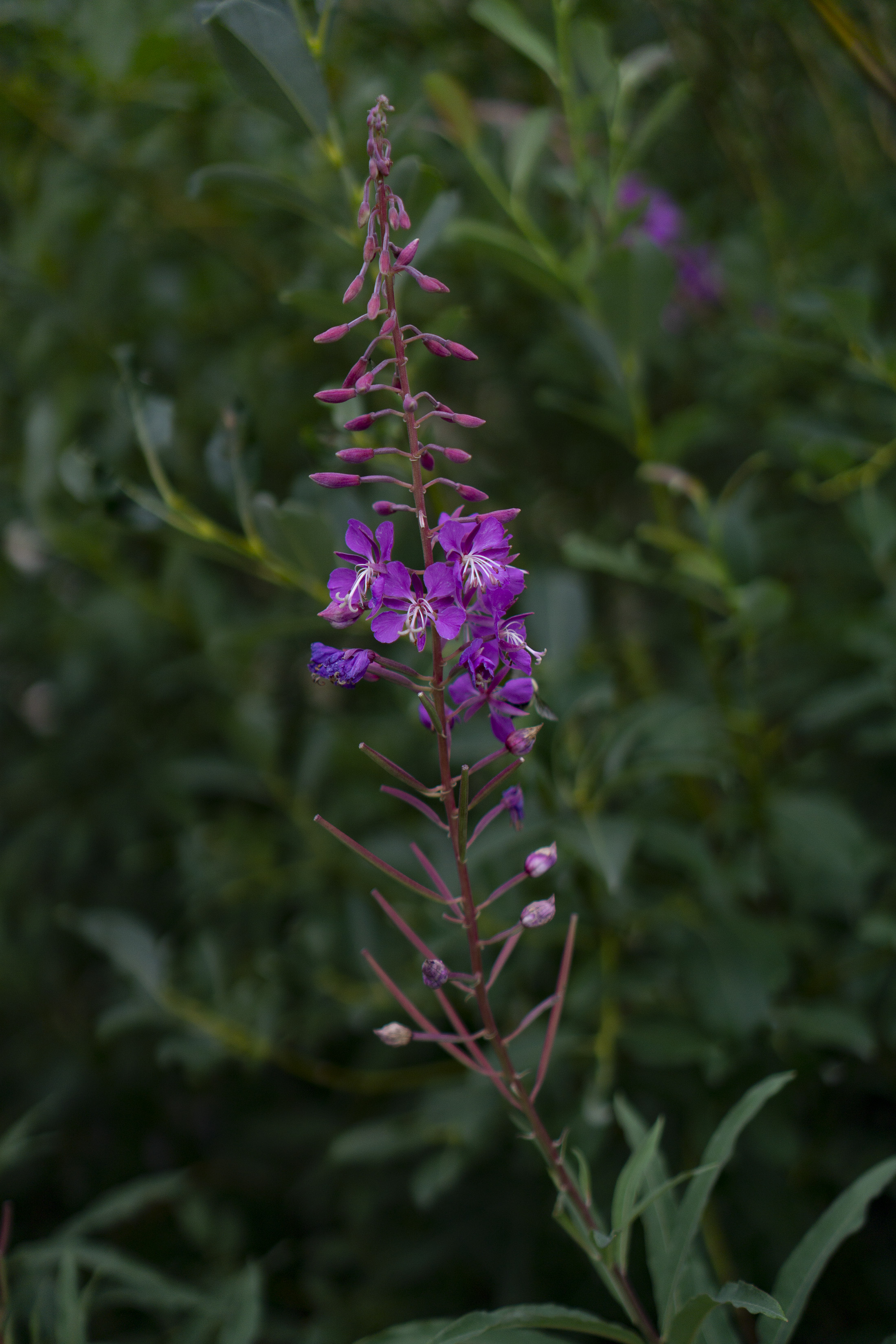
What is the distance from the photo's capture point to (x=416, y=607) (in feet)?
2.46

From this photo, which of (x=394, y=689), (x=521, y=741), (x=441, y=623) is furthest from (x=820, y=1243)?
(x=394, y=689)

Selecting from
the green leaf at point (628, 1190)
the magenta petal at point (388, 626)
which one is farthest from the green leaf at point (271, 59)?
the green leaf at point (628, 1190)

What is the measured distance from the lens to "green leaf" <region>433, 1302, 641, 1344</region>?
778mm

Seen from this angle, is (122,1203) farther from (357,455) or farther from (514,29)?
(514,29)

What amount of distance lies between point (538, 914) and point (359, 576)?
1.01 ft

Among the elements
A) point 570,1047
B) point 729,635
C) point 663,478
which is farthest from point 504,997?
point 663,478

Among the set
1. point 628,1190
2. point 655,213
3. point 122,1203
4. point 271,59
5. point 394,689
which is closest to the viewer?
point 628,1190

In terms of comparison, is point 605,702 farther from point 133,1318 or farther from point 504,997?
point 133,1318

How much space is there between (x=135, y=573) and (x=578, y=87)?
4.32ft

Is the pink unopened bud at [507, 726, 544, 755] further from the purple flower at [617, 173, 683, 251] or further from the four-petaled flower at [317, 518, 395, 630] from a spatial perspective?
the purple flower at [617, 173, 683, 251]

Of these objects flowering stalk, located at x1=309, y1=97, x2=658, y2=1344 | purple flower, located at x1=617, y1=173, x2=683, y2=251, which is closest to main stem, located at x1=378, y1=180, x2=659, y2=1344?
flowering stalk, located at x1=309, y1=97, x2=658, y2=1344

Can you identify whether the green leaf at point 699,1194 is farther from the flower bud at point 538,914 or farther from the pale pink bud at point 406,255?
the pale pink bud at point 406,255

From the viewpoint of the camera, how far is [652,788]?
1.44 metres

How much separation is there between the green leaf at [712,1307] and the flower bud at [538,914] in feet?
0.98
